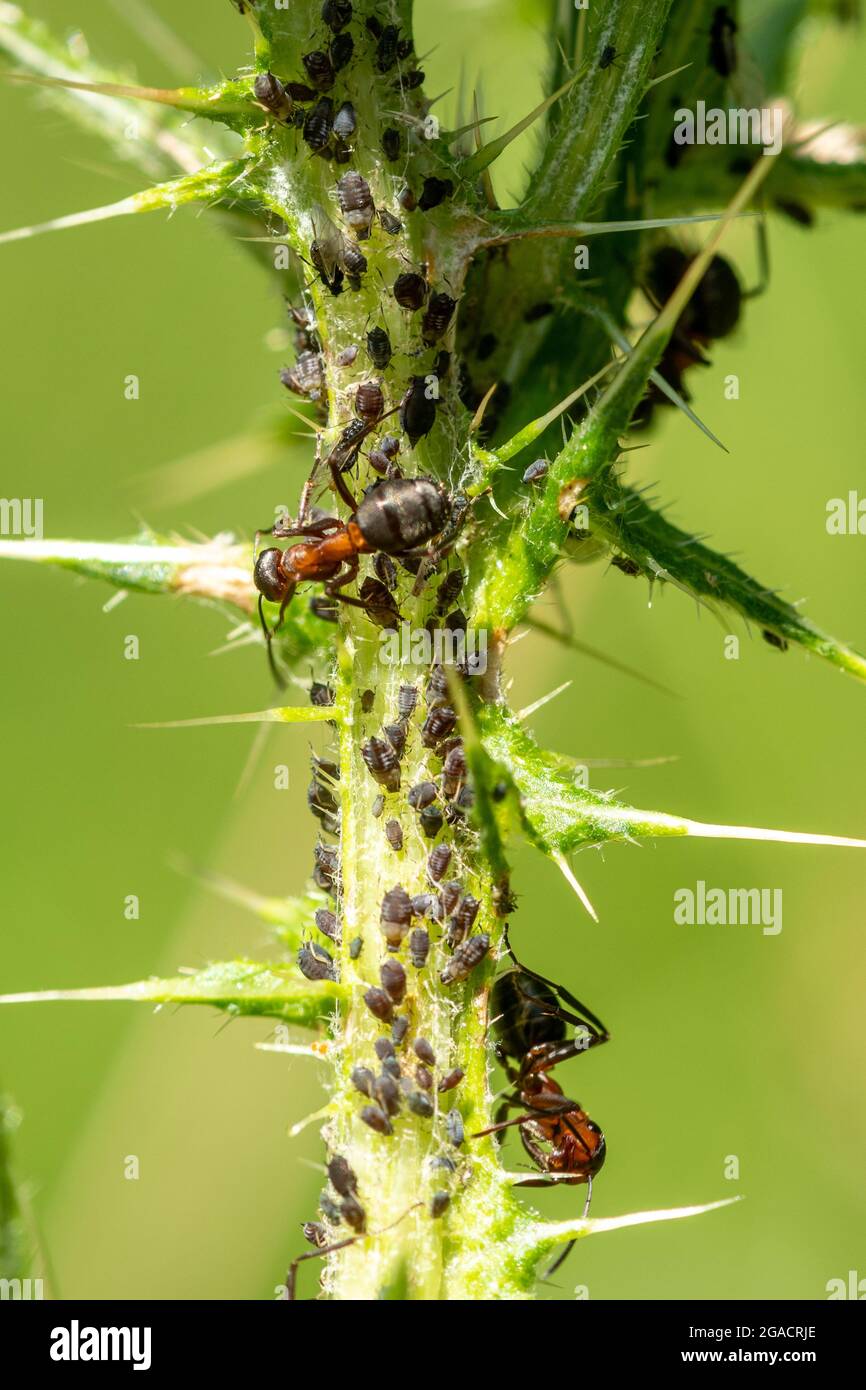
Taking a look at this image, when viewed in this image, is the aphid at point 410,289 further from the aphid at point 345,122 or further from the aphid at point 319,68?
the aphid at point 319,68

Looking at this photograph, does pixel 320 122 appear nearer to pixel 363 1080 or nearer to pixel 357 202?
pixel 357 202

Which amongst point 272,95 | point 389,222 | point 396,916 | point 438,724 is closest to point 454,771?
point 438,724

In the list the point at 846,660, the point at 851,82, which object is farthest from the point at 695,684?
the point at 846,660

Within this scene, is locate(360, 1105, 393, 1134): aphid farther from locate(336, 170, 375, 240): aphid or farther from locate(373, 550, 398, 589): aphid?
locate(336, 170, 375, 240): aphid

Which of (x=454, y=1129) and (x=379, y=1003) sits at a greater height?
(x=379, y=1003)

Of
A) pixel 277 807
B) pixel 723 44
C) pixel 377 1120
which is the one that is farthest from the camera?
pixel 277 807
